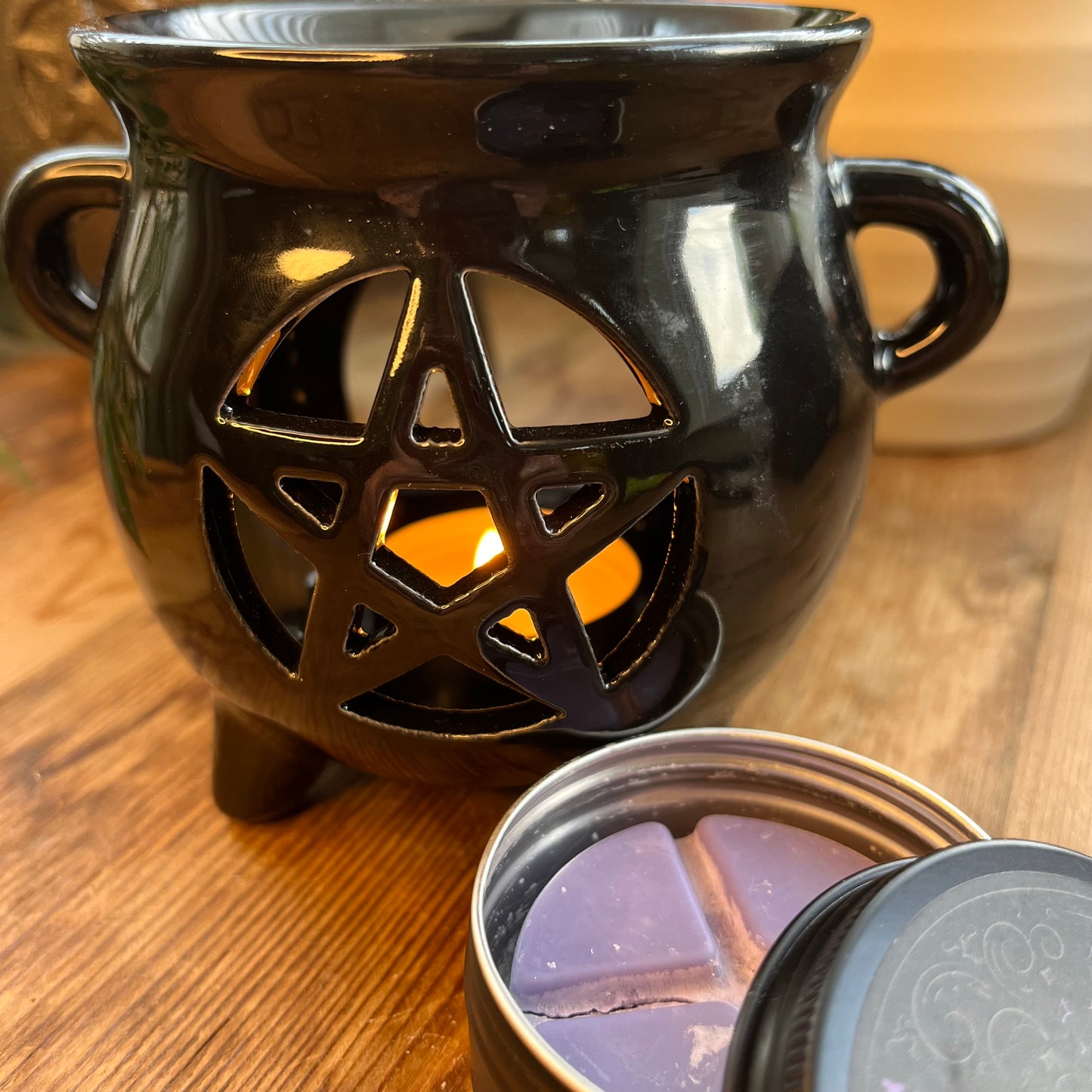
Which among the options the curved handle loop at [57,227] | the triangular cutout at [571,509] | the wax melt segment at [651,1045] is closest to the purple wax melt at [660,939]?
the wax melt segment at [651,1045]

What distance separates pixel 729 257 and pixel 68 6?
0.53 m

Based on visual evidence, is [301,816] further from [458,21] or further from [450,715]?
[458,21]

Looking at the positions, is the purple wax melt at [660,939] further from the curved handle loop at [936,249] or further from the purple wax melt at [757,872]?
the curved handle loop at [936,249]

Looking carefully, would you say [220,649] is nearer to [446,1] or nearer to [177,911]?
[177,911]

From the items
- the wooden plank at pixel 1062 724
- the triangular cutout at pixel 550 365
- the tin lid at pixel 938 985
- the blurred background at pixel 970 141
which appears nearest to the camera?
the tin lid at pixel 938 985

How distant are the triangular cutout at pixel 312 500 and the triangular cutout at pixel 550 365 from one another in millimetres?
344

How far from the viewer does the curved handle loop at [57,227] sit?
32cm

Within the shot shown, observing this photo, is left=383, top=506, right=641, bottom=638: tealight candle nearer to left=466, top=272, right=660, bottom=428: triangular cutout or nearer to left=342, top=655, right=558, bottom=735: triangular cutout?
left=342, top=655, right=558, bottom=735: triangular cutout

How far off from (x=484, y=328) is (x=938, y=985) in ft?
0.69

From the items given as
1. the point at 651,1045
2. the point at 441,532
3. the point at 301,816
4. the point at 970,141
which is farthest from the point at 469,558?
the point at 970,141

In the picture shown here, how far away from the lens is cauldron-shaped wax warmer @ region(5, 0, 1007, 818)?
246mm

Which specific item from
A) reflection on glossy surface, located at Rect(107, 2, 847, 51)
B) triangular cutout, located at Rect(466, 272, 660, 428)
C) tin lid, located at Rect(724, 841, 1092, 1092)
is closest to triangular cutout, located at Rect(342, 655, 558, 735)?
tin lid, located at Rect(724, 841, 1092, 1092)

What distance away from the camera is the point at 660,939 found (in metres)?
0.29

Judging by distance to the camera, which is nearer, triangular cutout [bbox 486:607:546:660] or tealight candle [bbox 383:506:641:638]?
triangular cutout [bbox 486:607:546:660]
